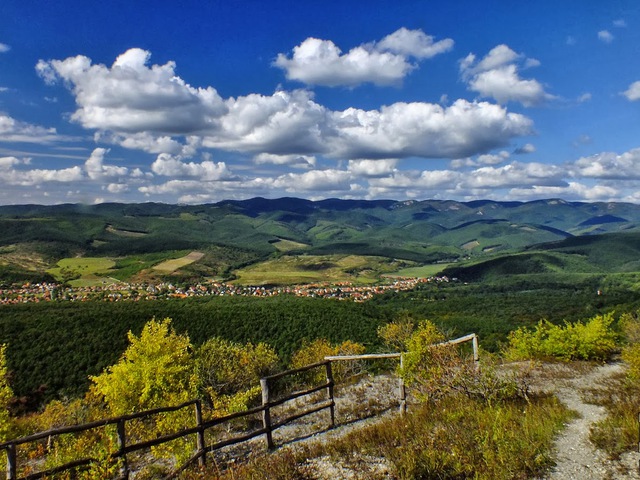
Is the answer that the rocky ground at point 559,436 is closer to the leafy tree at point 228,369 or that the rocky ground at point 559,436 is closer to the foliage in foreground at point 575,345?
the foliage in foreground at point 575,345

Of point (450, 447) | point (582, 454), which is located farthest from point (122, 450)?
point (582, 454)

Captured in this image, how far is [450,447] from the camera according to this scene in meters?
7.64

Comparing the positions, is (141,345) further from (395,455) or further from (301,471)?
(395,455)

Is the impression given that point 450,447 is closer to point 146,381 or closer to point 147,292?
point 146,381

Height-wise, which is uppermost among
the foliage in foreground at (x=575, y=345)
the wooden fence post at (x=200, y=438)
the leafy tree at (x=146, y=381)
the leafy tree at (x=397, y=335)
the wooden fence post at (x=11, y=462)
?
the wooden fence post at (x=11, y=462)

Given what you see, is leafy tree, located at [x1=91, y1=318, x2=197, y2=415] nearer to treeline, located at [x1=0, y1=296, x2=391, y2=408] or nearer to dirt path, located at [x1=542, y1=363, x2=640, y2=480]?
dirt path, located at [x1=542, y1=363, x2=640, y2=480]

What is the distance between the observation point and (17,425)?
19094 millimetres

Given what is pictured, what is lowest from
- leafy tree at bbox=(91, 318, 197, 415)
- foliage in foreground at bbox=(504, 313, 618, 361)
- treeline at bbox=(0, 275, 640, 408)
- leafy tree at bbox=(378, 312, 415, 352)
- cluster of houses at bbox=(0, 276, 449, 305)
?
cluster of houses at bbox=(0, 276, 449, 305)

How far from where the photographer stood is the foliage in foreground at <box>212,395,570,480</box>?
22.3ft

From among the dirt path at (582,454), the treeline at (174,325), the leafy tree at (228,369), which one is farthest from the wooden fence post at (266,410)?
the treeline at (174,325)

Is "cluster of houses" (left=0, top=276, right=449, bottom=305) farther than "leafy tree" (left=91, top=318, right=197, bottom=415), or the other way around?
"cluster of houses" (left=0, top=276, right=449, bottom=305)

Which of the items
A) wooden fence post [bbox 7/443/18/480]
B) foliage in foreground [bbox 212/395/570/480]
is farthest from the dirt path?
wooden fence post [bbox 7/443/18/480]

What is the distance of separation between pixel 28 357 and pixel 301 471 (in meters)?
69.6

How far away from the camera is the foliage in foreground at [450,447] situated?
22.3ft
